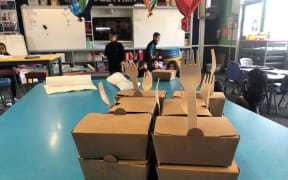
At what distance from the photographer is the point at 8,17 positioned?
17.9 ft

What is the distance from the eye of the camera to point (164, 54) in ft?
20.1

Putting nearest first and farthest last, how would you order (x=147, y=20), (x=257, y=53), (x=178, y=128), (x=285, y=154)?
(x=178, y=128) → (x=285, y=154) → (x=257, y=53) → (x=147, y=20)

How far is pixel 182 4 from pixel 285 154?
1.64m

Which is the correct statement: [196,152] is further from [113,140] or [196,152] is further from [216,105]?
[216,105]

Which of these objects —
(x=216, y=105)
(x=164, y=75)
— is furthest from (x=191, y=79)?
(x=164, y=75)

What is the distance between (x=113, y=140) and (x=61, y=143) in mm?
555

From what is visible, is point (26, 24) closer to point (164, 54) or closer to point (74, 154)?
point (164, 54)

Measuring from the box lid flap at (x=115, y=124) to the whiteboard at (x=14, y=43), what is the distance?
565cm

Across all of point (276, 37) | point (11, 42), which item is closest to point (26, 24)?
point (11, 42)

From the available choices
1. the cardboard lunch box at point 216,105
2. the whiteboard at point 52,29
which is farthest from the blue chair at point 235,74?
the whiteboard at point 52,29

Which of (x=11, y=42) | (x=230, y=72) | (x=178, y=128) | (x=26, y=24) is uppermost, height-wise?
(x=26, y=24)

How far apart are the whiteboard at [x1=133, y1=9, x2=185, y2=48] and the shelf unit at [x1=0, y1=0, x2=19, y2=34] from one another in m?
3.19

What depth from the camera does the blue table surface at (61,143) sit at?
2.59 feet

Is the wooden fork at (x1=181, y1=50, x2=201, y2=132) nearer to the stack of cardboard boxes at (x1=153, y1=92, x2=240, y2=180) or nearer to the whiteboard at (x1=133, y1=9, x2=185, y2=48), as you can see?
the stack of cardboard boxes at (x1=153, y1=92, x2=240, y2=180)
